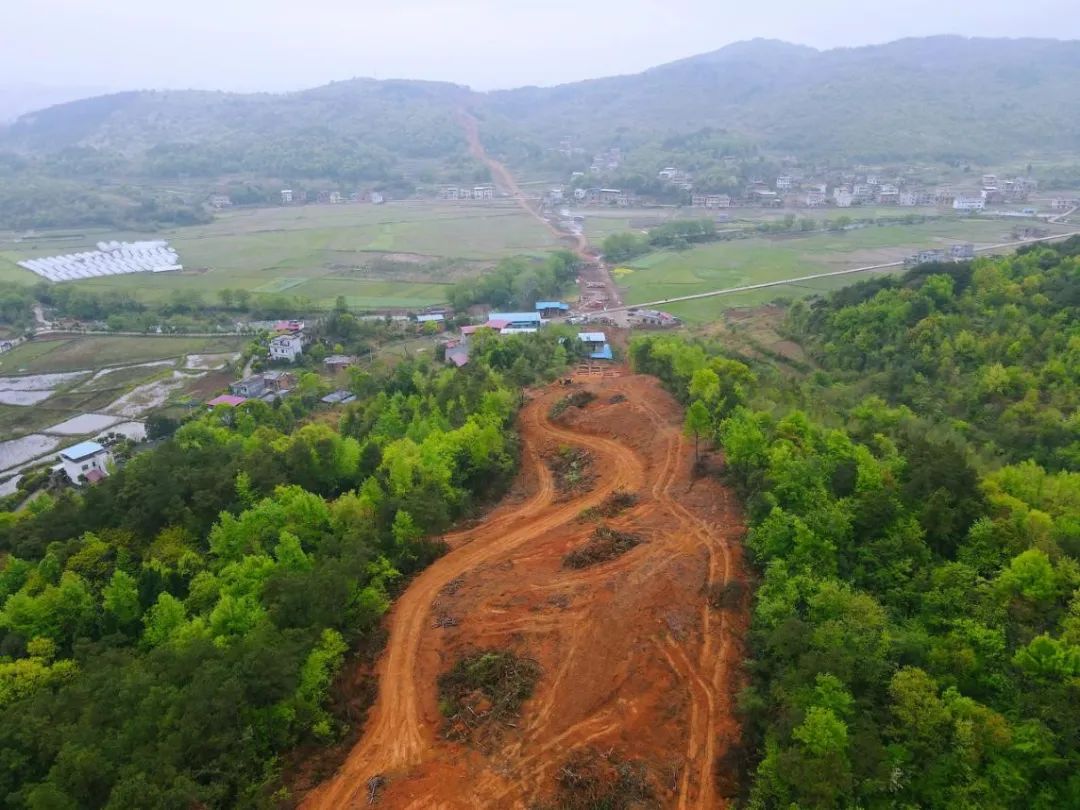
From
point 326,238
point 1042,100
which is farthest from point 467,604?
point 1042,100

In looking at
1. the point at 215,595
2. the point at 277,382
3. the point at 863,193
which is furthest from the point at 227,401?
the point at 863,193

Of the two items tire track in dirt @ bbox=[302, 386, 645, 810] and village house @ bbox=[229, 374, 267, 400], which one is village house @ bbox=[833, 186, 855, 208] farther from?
tire track in dirt @ bbox=[302, 386, 645, 810]

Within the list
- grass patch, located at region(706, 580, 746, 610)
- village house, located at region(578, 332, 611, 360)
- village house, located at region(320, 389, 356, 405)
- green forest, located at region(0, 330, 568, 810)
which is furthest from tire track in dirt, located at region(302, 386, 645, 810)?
village house, located at region(320, 389, 356, 405)

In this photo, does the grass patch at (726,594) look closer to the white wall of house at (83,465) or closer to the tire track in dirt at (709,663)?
the tire track in dirt at (709,663)

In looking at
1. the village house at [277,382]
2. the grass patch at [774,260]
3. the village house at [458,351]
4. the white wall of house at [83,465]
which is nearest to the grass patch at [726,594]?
the village house at [458,351]

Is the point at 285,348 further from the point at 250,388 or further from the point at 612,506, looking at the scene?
the point at 612,506
